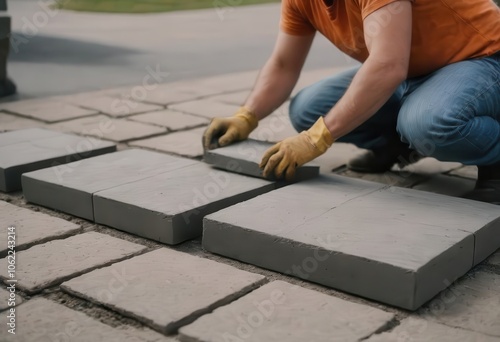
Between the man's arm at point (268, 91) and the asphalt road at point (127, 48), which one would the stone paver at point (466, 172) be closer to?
the man's arm at point (268, 91)

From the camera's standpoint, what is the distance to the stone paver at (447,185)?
9.25ft

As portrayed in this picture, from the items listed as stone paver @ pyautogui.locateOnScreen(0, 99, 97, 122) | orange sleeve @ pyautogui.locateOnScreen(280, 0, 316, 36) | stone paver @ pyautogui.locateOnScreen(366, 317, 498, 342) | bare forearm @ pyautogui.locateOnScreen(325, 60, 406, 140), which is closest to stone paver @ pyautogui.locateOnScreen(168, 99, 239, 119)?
stone paver @ pyautogui.locateOnScreen(0, 99, 97, 122)

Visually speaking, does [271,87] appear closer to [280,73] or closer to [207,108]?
[280,73]

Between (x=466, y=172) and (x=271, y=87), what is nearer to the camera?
(x=271, y=87)

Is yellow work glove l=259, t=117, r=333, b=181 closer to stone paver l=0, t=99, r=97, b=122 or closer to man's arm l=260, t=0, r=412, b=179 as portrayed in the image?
man's arm l=260, t=0, r=412, b=179

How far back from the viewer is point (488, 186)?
2609mm

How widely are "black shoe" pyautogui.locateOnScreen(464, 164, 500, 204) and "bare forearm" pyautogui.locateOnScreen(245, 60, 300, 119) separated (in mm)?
839

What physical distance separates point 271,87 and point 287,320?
1374 mm

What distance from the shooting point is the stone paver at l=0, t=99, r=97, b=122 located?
4051 mm

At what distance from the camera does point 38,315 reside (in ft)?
5.89

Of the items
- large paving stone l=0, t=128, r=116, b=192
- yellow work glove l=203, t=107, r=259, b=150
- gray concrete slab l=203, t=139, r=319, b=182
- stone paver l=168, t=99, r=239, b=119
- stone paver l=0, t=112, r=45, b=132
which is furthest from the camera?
stone paver l=168, t=99, r=239, b=119

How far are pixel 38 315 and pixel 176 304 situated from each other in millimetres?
353

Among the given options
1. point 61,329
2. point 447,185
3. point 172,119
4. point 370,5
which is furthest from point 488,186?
point 172,119

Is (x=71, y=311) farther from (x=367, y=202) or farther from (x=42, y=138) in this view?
(x=42, y=138)
